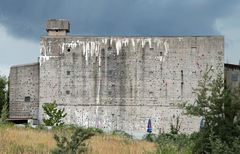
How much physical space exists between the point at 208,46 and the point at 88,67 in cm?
1090

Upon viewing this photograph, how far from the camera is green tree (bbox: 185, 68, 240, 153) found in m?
14.5

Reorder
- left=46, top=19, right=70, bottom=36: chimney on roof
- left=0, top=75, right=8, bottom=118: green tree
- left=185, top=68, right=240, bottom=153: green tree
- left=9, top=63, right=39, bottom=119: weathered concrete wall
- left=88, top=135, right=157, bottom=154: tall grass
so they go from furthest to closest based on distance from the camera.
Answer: left=0, top=75, right=8, bottom=118: green tree < left=46, top=19, right=70, bottom=36: chimney on roof < left=9, top=63, right=39, bottom=119: weathered concrete wall < left=88, top=135, right=157, bottom=154: tall grass < left=185, top=68, right=240, bottom=153: green tree

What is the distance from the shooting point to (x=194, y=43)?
5516cm

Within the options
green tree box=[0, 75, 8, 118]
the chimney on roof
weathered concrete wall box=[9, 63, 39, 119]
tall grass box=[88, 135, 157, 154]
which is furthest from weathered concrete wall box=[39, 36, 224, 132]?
tall grass box=[88, 135, 157, 154]

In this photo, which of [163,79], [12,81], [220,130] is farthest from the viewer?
[12,81]

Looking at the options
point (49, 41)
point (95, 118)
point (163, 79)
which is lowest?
point (95, 118)

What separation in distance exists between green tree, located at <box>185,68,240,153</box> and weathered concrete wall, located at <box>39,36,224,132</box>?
39.5m

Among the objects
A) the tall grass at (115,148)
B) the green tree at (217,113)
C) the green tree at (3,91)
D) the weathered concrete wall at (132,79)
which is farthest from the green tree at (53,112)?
the green tree at (217,113)

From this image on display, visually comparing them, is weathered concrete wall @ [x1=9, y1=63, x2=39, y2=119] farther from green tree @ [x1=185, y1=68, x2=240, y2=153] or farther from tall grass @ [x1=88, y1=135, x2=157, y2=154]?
green tree @ [x1=185, y1=68, x2=240, y2=153]

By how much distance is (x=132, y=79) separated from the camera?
54875 millimetres

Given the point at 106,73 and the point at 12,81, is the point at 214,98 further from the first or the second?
the point at 12,81

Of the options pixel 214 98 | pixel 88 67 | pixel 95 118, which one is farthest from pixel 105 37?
pixel 214 98

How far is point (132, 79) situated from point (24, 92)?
1060 cm

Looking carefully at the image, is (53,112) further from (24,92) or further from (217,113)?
(217,113)
